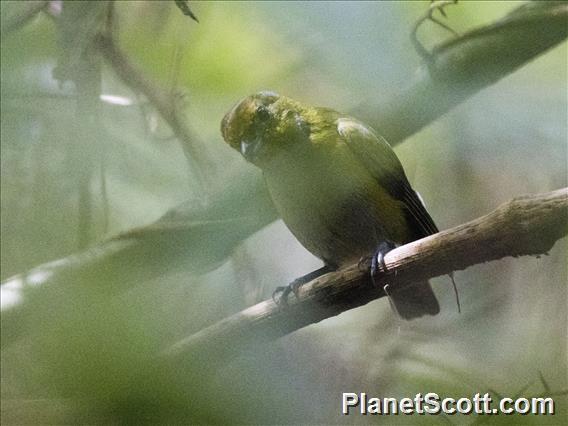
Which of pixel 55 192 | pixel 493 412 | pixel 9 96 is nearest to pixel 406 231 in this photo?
pixel 493 412

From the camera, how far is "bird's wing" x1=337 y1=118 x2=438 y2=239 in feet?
3.49

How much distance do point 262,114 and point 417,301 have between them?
38 centimetres

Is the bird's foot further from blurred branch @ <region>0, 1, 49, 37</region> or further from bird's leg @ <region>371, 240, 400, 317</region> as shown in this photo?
blurred branch @ <region>0, 1, 49, 37</region>

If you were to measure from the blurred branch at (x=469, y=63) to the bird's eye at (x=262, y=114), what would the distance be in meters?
0.15

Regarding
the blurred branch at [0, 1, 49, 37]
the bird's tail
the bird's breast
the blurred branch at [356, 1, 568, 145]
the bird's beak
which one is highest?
the blurred branch at [0, 1, 49, 37]

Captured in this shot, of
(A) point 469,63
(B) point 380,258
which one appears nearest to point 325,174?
(B) point 380,258

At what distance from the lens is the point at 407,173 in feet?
3.58

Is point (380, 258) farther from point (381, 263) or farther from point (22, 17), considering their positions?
point (22, 17)

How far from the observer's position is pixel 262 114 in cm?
113

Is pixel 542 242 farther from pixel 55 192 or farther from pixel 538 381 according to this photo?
pixel 55 192

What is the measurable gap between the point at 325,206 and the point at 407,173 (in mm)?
138

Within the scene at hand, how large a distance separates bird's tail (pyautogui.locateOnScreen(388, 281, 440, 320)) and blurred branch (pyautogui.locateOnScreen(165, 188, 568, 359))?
2 cm

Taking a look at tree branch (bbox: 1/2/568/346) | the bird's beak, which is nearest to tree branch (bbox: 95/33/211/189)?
tree branch (bbox: 1/2/568/346)

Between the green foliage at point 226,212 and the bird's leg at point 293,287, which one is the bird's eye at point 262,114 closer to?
the green foliage at point 226,212
